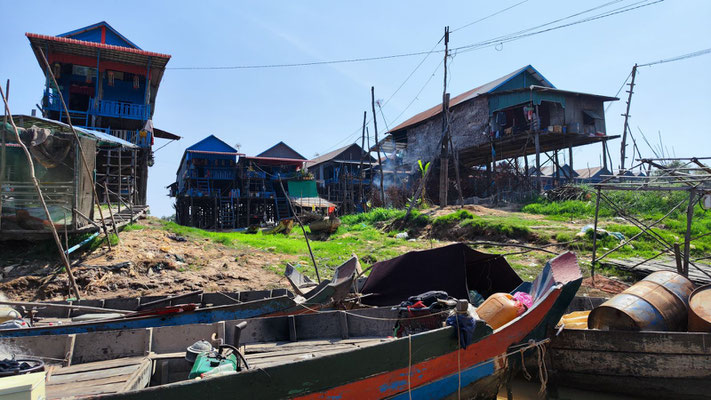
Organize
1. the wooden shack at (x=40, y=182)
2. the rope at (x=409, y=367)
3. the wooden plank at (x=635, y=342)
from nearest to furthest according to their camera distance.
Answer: the rope at (x=409, y=367), the wooden plank at (x=635, y=342), the wooden shack at (x=40, y=182)

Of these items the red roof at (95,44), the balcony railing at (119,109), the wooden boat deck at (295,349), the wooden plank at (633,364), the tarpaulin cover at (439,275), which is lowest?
the wooden plank at (633,364)

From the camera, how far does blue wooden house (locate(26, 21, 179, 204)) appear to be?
20.0 metres

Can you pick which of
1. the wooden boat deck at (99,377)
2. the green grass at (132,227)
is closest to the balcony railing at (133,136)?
the green grass at (132,227)

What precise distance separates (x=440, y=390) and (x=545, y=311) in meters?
1.75

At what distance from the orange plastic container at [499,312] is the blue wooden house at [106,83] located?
17.7m

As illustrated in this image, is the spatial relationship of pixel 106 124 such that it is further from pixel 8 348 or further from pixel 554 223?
pixel 554 223

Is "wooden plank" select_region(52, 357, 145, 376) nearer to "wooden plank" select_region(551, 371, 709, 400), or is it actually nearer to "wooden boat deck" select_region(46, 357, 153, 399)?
"wooden boat deck" select_region(46, 357, 153, 399)

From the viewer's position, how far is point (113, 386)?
3.66m

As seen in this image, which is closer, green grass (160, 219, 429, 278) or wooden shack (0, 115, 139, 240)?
wooden shack (0, 115, 139, 240)

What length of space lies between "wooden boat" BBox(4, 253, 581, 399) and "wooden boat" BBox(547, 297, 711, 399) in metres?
0.68

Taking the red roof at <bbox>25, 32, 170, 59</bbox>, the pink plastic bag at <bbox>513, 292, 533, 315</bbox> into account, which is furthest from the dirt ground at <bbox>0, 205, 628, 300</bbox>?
the red roof at <bbox>25, 32, 170, 59</bbox>

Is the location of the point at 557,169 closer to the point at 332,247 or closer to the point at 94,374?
the point at 332,247

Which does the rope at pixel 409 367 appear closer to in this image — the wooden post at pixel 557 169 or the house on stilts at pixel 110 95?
the house on stilts at pixel 110 95

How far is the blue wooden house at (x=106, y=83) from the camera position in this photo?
65.6 ft
